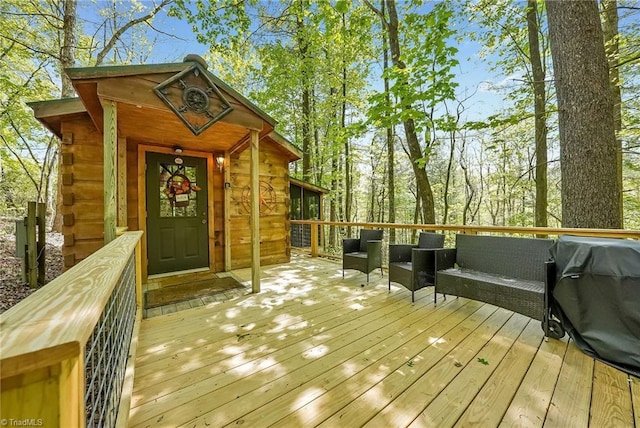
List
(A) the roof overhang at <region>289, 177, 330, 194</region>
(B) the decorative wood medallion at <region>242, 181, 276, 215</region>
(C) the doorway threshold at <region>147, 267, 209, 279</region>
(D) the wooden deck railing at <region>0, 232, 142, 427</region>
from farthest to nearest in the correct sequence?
(A) the roof overhang at <region>289, 177, 330, 194</region> < (B) the decorative wood medallion at <region>242, 181, 276, 215</region> < (C) the doorway threshold at <region>147, 267, 209, 279</region> < (D) the wooden deck railing at <region>0, 232, 142, 427</region>

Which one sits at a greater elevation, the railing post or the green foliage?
the green foliage

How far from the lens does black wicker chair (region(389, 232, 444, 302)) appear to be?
10.0 feet

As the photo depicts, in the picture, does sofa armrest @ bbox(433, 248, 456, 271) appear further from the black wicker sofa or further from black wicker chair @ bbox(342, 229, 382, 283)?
black wicker chair @ bbox(342, 229, 382, 283)

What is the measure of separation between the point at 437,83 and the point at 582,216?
2942 millimetres

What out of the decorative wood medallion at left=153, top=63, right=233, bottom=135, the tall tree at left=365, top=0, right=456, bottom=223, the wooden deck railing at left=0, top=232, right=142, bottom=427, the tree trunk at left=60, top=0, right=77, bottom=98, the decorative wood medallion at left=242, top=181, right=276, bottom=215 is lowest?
the wooden deck railing at left=0, top=232, right=142, bottom=427

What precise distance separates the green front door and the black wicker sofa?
3864 mm

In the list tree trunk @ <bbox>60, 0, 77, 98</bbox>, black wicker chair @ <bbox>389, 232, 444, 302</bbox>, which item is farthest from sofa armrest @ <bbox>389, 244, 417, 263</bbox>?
tree trunk @ <bbox>60, 0, 77, 98</bbox>

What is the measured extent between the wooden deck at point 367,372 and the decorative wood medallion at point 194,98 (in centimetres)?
216

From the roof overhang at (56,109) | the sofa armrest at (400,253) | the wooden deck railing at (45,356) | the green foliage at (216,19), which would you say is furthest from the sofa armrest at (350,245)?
the green foliage at (216,19)

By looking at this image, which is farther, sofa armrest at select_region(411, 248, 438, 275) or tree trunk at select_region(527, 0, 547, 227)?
tree trunk at select_region(527, 0, 547, 227)

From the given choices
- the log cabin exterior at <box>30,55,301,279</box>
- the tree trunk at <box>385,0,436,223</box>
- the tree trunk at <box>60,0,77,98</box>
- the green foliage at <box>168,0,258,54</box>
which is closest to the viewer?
the log cabin exterior at <box>30,55,301,279</box>

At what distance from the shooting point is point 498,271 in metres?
2.80

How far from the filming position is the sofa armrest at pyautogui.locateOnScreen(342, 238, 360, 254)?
4.21 meters

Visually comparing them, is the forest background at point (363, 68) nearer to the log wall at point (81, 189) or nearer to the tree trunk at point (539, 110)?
the tree trunk at point (539, 110)
